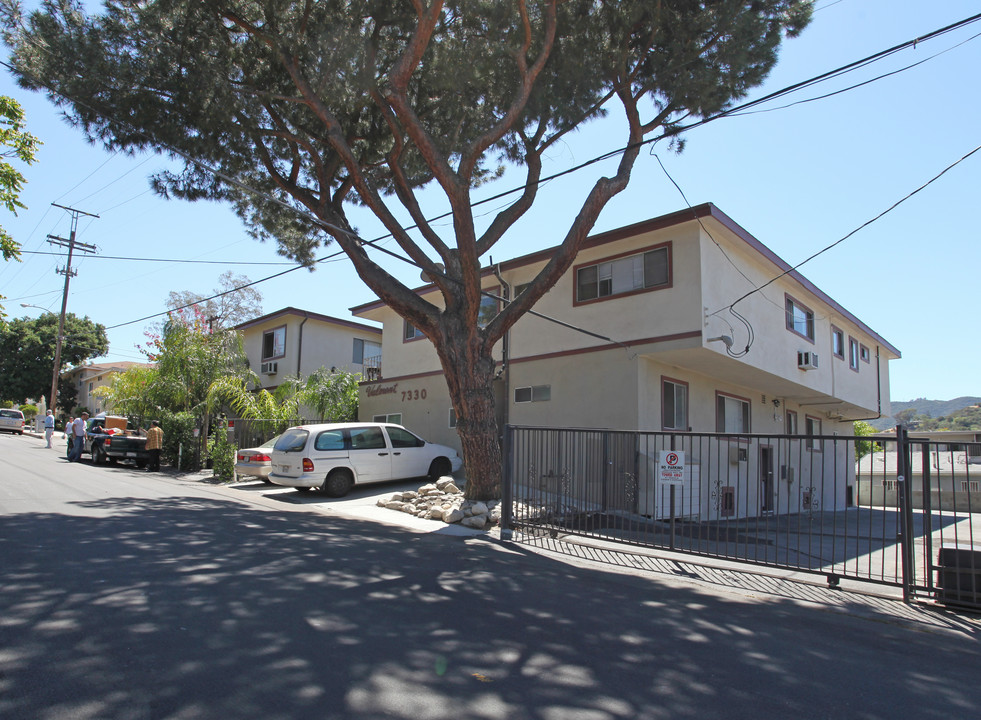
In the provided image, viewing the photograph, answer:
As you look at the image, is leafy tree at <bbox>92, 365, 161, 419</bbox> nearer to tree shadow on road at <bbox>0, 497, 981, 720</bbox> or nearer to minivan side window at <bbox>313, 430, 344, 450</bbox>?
minivan side window at <bbox>313, 430, 344, 450</bbox>

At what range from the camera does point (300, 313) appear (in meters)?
27.1

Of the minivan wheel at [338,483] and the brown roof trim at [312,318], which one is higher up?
the brown roof trim at [312,318]

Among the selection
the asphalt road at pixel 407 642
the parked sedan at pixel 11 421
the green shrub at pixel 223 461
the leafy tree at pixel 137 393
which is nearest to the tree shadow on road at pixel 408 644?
the asphalt road at pixel 407 642

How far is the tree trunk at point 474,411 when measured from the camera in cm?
1186

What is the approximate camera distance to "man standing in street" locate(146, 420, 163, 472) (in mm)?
19703

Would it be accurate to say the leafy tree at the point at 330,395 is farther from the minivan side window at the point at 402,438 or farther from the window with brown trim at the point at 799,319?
the window with brown trim at the point at 799,319

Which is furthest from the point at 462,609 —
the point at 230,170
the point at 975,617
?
the point at 230,170

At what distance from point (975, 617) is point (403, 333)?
55.1ft

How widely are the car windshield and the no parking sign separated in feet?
26.0

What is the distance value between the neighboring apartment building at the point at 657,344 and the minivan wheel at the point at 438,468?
2.19m

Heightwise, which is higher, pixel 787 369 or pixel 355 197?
pixel 355 197

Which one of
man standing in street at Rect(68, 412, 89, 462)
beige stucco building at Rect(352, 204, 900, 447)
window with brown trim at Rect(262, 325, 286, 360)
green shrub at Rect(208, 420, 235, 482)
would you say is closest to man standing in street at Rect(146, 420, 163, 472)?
man standing in street at Rect(68, 412, 89, 462)

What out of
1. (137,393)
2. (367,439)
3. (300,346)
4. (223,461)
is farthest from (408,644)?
(300,346)

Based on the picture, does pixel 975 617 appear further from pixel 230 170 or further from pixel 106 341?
pixel 106 341
